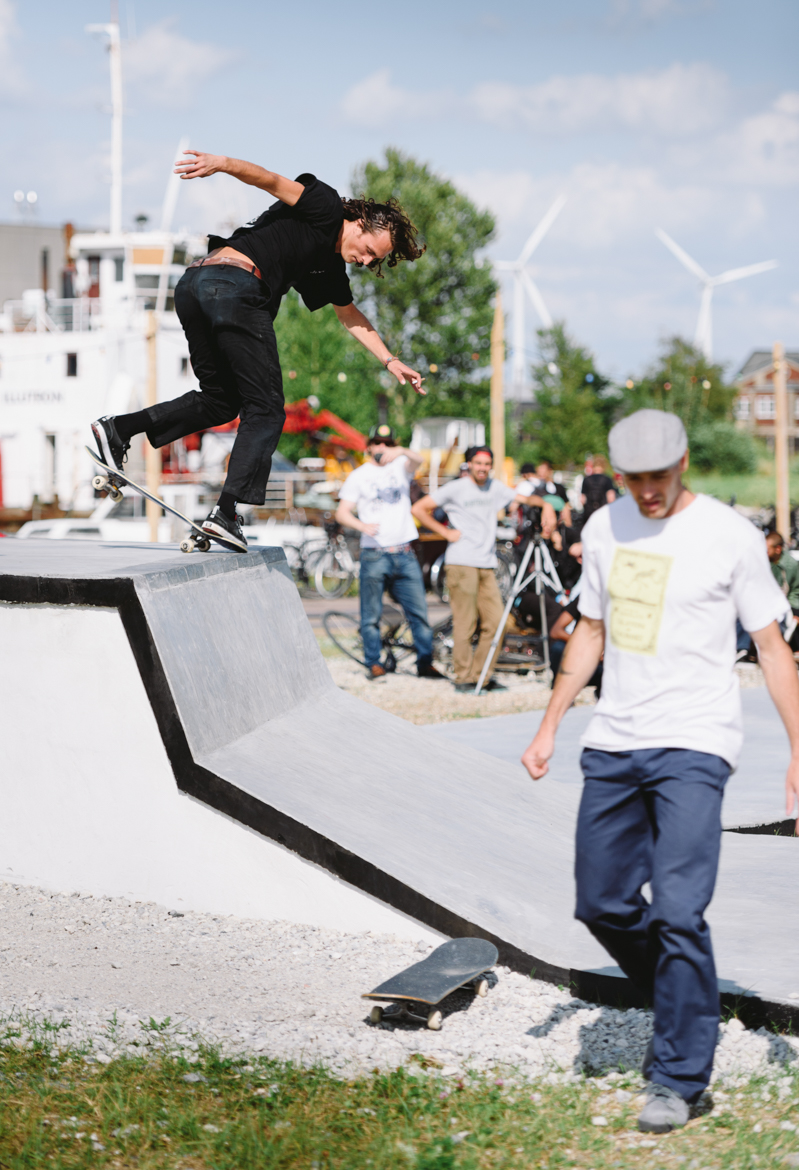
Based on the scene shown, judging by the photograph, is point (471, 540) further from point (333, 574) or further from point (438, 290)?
point (438, 290)

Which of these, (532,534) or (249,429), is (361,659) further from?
(249,429)

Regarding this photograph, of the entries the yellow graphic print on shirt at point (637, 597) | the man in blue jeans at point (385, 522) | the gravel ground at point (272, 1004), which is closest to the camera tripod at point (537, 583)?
the man in blue jeans at point (385, 522)

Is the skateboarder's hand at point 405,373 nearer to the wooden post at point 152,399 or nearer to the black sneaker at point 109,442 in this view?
the black sneaker at point 109,442

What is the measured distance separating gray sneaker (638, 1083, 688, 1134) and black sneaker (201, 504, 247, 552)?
10.5ft

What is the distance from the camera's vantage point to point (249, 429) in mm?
5102

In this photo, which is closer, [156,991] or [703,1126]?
[703,1126]

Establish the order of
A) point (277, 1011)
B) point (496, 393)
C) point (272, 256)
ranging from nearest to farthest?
point (277, 1011), point (272, 256), point (496, 393)

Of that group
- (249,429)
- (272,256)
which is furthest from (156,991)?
(272,256)

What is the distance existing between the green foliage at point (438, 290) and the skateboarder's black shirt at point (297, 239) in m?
51.7

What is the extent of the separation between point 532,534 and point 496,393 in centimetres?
822

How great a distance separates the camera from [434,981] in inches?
137

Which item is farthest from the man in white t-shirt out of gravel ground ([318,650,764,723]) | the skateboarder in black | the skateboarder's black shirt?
gravel ground ([318,650,764,723])

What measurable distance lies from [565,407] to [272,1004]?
53.0 meters

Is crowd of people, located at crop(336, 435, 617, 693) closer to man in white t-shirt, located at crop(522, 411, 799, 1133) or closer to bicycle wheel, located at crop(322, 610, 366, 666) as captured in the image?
bicycle wheel, located at crop(322, 610, 366, 666)
